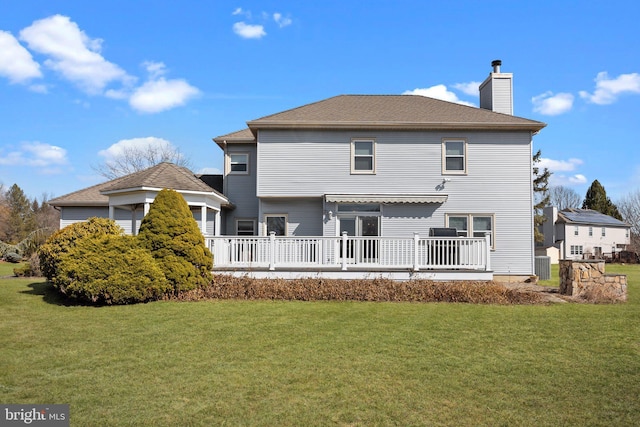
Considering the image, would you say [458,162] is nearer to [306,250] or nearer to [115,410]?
[306,250]

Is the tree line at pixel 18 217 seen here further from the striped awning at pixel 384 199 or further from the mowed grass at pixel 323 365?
the mowed grass at pixel 323 365

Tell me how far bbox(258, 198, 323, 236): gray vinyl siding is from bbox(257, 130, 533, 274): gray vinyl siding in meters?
0.53

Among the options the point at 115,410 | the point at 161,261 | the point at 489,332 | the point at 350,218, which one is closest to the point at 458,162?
the point at 350,218

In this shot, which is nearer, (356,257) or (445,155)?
(356,257)

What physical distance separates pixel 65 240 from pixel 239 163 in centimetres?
807

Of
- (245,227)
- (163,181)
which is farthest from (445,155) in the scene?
(163,181)

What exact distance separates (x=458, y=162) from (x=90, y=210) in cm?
1558

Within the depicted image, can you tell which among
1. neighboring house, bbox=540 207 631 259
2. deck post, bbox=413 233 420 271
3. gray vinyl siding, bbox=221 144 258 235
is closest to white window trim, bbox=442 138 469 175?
deck post, bbox=413 233 420 271

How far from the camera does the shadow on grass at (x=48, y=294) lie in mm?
11633

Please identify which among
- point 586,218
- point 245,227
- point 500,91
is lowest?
point 245,227

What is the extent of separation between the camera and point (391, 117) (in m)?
18.0

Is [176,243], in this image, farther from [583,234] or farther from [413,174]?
[583,234]

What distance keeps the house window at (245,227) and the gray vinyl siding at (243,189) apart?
9.0 inches
